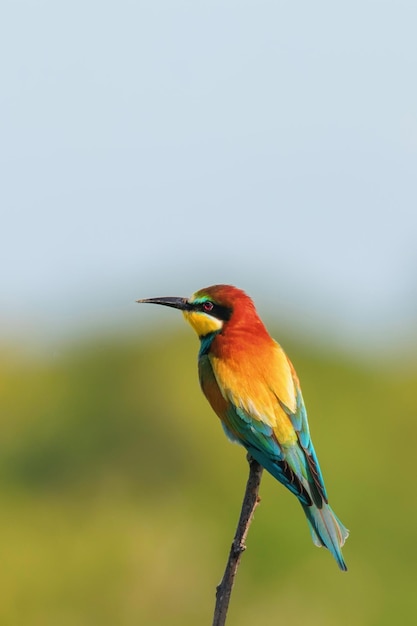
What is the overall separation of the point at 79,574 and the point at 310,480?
4099 mm

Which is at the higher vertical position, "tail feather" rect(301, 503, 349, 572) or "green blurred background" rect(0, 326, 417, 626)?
"tail feather" rect(301, 503, 349, 572)

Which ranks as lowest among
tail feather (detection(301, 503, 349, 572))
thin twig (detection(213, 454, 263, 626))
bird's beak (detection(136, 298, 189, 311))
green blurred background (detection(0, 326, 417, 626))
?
green blurred background (detection(0, 326, 417, 626))

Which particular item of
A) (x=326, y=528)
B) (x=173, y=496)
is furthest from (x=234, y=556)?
(x=173, y=496)

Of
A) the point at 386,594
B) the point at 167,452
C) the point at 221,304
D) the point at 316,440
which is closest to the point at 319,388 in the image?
the point at 316,440

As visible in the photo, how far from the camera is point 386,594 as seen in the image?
6.62 m

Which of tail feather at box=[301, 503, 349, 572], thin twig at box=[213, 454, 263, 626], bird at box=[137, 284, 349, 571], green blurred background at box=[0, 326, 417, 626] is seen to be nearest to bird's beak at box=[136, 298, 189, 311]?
bird at box=[137, 284, 349, 571]

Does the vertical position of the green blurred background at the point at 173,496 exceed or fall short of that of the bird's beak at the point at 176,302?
it falls short

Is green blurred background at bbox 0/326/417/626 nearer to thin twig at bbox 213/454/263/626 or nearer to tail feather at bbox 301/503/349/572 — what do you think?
tail feather at bbox 301/503/349/572

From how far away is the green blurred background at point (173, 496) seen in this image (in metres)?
6.54

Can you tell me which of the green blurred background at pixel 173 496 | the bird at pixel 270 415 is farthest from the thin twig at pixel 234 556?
the green blurred background at pixel 173 496

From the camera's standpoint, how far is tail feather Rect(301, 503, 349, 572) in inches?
115

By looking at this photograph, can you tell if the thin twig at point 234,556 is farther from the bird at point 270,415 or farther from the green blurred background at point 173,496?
the green blurred background at point 173,496

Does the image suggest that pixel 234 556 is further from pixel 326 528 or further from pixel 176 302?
pixel 176 302

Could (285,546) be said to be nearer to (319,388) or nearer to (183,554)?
(183,554)
